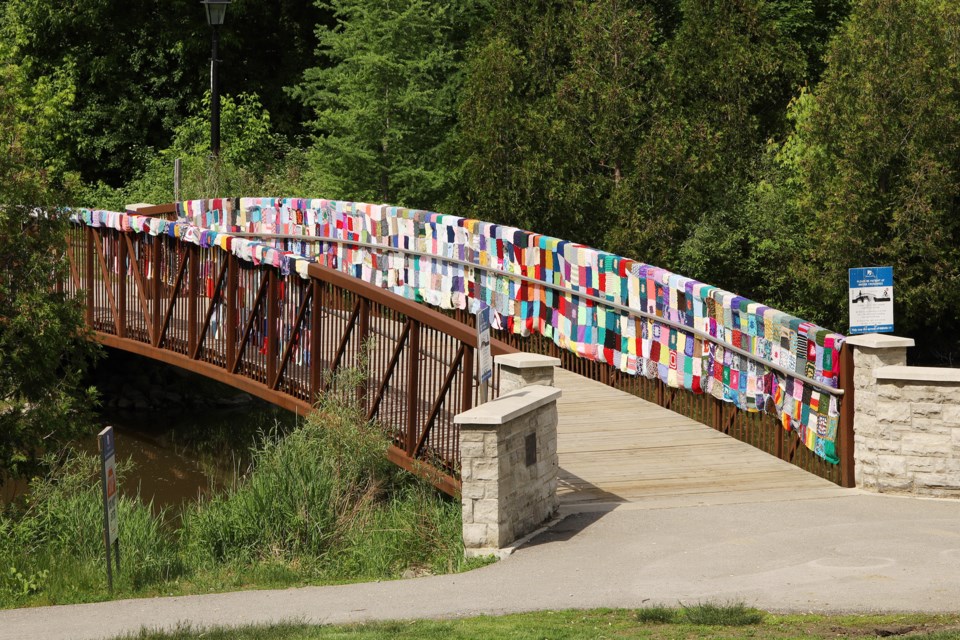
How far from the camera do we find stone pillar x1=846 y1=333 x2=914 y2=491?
1218 cm

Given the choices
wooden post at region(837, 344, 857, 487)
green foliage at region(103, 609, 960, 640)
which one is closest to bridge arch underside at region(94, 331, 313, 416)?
wooden post at region(837, 344, 857, 487)

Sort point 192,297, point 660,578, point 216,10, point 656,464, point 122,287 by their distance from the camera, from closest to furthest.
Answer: point 660,578
point 656,464
point 192,297
point 122,287
point 216,10

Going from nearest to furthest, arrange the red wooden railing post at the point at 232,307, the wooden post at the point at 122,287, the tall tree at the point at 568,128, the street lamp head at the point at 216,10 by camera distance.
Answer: the red wooden railing post at the point at 232,307, the wooden post at the point at 122,287, the street lamp head at the point at 216,10, the tall tree at the point at 568,128

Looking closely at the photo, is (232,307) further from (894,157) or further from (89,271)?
(894,157)

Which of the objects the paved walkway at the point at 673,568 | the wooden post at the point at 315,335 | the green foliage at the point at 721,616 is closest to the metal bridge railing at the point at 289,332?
the wooden post at the point at 315,335

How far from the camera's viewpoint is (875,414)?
12.3 meters

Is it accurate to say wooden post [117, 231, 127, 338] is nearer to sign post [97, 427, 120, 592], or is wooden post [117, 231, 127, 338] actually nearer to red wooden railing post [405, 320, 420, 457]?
red wooden railing post [405, 320, 420, 457]

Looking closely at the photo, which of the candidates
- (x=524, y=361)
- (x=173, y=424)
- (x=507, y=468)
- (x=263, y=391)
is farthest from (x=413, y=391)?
(x=173, y=424)

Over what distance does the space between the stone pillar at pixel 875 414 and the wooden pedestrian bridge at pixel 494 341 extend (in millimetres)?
172

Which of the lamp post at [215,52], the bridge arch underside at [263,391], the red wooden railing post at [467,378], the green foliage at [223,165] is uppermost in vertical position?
the lamp post at [215,52]

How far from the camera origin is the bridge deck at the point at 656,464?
492 inches

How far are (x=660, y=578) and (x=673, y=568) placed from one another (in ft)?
0.89

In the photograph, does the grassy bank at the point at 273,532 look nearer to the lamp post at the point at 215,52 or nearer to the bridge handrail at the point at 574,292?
the bridge handrail at the point at 574,292

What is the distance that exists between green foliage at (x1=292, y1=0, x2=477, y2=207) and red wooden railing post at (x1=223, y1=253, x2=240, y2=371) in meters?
11.4
